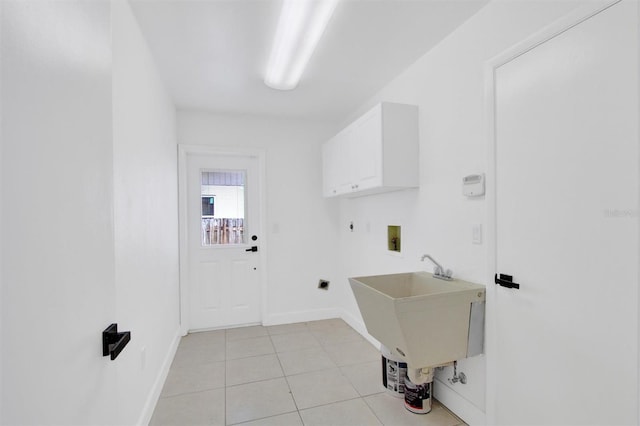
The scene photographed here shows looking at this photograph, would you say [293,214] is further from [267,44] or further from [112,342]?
[112,342]

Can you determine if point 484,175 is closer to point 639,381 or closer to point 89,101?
point 639,381

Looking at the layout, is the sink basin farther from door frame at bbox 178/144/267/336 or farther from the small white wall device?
door frame at bbox 178/144/267/336

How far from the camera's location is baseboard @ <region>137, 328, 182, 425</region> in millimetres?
1998

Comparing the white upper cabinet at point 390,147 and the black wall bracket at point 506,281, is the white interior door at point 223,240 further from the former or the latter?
the black wall bracket at point 506,281

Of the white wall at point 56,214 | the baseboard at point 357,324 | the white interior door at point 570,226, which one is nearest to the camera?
the white wall at point 56,214

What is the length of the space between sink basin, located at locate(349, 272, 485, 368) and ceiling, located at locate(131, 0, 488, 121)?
1697 mm

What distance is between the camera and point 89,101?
2.63 feet

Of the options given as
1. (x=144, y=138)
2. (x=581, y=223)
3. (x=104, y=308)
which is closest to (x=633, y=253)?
(x=581, y=223)

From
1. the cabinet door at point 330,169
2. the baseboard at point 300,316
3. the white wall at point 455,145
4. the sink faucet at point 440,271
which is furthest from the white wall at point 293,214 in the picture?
the sink faucet at point 440,271

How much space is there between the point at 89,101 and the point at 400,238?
2.42 metres

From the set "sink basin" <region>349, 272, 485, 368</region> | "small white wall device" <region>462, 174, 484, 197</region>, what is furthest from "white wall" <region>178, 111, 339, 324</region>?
"small white wall device" <region>462, 174, 484, 197</region>

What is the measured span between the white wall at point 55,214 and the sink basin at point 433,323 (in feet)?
4.52

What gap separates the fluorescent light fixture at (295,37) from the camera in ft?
5.70

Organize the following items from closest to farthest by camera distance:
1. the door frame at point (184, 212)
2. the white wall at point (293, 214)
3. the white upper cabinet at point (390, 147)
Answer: the white upper cabinet at point (390, 147)
the door frame at point (184, 212)
the white wall at point (293, 214)
